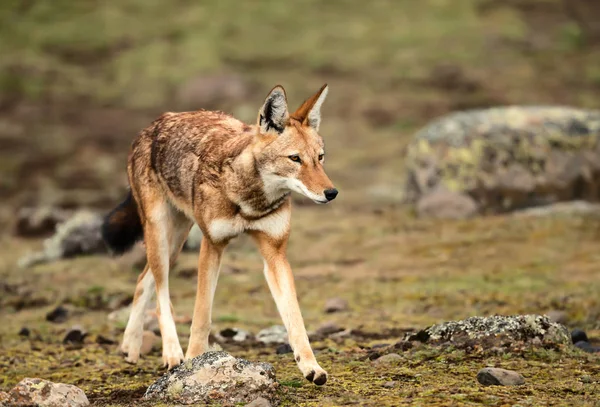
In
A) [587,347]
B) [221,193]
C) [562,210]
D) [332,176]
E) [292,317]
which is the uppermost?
[221,193]

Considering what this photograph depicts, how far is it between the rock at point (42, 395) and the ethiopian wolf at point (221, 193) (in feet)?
3.68

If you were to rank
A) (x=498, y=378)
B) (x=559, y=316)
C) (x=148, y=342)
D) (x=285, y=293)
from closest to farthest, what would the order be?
(x=498, y=378) → (x=285, y=293) → (x=148, y=342) → (x=559, y=316)

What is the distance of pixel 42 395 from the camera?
5594 mm

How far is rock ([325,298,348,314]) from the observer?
31.9 feet

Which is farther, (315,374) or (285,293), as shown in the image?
(285,293)

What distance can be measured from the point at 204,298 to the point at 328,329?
216cm

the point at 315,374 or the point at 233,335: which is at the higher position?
the point at 315,374

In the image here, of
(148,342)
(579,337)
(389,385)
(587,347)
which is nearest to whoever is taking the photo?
(389,385)

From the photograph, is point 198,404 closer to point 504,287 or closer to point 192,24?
point 504,287

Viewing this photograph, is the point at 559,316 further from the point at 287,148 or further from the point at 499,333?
the point at 287,148

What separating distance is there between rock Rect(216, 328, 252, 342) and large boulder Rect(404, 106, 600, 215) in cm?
686

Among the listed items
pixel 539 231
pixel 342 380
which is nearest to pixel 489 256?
pixel 539 231

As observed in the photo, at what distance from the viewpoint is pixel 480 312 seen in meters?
9.20

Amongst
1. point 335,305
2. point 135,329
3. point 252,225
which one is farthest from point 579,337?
point 135,329
